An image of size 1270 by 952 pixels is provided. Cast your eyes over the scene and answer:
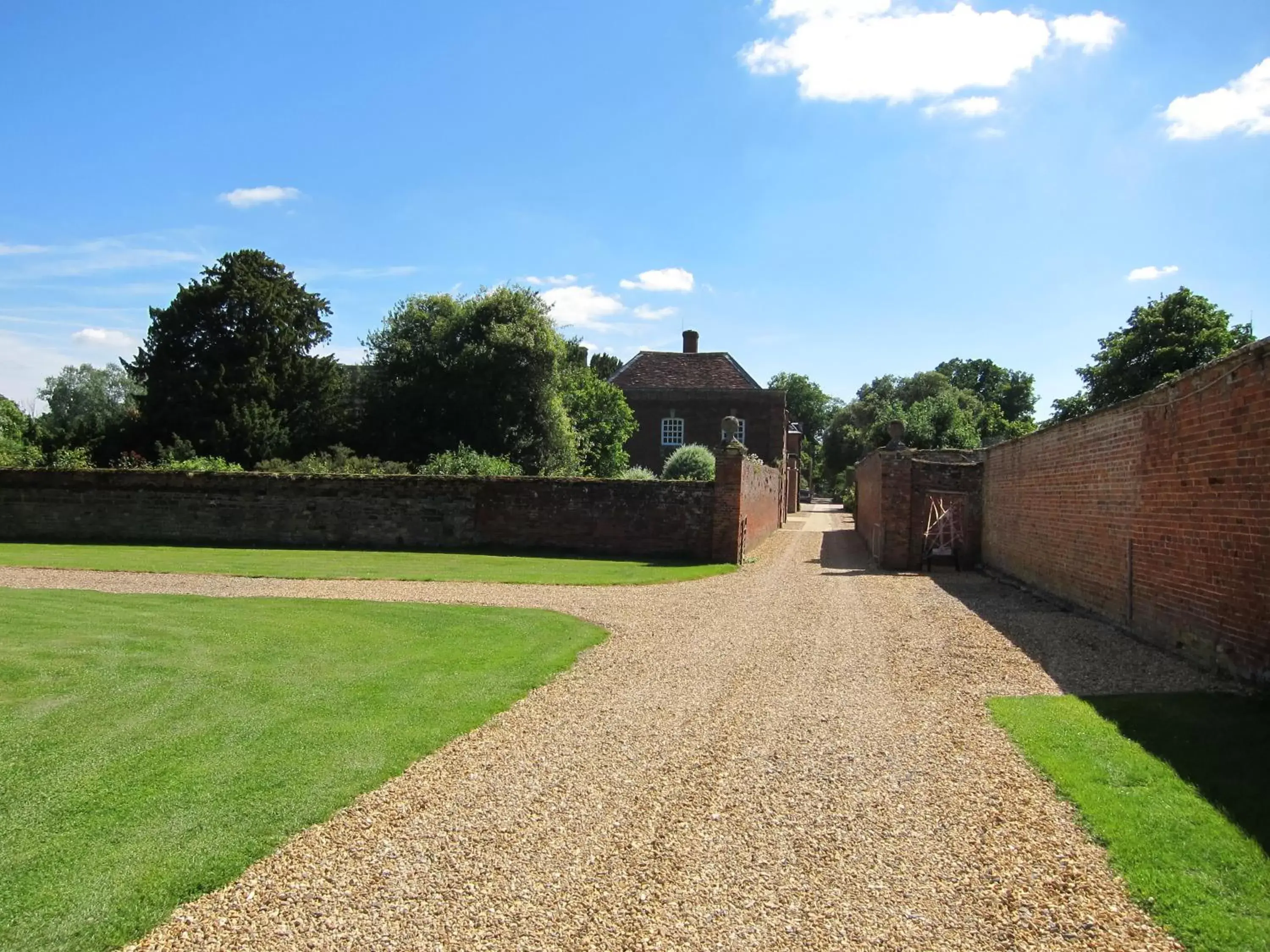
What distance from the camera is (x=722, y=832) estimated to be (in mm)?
4465

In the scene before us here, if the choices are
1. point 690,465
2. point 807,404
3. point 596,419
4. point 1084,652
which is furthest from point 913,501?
point 807,404

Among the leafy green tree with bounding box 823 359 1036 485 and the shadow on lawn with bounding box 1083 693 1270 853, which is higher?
the leafy green tree with bounding box 823 359 1036 485

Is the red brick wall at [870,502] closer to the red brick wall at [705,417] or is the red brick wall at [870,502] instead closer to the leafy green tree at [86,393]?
the red brick wall at [705,417]

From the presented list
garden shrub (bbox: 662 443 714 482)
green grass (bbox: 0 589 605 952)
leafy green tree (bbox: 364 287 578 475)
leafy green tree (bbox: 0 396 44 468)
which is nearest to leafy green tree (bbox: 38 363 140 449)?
leafy green tree (bbox: 0 396 44 468)

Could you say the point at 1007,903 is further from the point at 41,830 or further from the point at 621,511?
the point at 621,511

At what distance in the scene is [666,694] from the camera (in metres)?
7.59

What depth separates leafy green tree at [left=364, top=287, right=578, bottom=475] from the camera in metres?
31.9

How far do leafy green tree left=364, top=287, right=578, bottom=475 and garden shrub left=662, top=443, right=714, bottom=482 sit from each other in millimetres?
4335

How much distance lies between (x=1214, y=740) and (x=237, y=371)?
112 ft

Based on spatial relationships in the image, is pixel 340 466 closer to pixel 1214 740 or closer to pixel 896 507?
pixel 896 507

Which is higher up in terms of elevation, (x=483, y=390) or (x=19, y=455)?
(x=483, y=390)

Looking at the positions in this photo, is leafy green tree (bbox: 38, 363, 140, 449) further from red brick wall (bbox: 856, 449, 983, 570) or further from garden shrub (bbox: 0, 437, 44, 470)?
red brick wall (bbox: 856, 449, 983, 570)

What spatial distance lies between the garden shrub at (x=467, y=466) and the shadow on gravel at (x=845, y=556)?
9.65m

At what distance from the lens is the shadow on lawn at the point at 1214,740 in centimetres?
454
